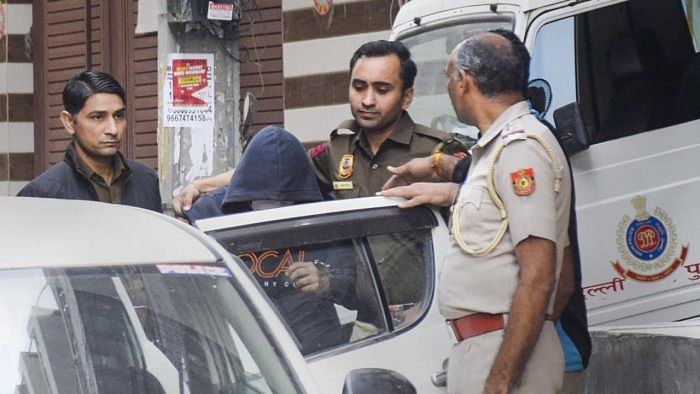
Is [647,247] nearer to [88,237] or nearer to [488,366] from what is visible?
[488,366]

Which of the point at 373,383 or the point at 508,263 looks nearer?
the point at 373,383

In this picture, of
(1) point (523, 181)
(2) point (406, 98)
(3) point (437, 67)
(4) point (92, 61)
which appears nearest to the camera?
(1) point (523, 181)

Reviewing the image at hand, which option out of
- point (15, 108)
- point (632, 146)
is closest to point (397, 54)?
point (632, 146)

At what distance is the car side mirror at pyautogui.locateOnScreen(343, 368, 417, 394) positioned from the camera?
3.24 meters

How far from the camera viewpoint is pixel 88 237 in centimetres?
334

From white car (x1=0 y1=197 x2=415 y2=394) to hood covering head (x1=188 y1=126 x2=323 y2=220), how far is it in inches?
39.1

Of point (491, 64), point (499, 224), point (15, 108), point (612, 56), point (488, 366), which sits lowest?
point (488, 366)

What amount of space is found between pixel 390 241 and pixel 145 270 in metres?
1.13

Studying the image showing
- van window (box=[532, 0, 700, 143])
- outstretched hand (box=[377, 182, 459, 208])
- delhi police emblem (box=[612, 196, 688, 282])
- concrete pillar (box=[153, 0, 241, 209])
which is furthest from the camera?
van window (box=[532, 0, 700, 143])

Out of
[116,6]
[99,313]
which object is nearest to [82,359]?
[99,313]

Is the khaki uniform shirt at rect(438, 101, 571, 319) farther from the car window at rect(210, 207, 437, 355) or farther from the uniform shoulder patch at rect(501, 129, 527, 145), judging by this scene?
the car window at rect(210, 207, 437, 355)

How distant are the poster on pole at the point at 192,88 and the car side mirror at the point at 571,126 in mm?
1705

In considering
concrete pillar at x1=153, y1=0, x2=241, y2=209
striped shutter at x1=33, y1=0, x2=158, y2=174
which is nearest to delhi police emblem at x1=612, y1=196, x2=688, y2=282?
concrete pillar at x1=153, y1=0, x2=241, y2=209

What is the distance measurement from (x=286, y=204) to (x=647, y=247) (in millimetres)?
2946
